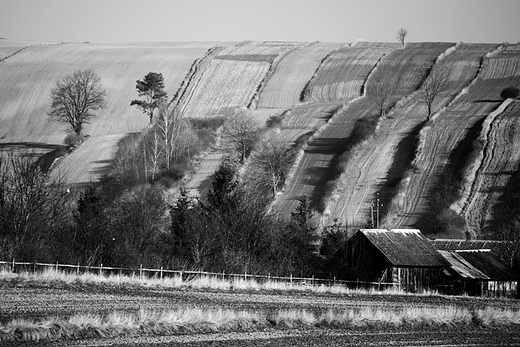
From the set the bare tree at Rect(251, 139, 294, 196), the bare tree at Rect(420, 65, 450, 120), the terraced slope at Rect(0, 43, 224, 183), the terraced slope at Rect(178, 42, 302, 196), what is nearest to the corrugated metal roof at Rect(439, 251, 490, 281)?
the bare tree at Rect(251, 139, 294, 196)

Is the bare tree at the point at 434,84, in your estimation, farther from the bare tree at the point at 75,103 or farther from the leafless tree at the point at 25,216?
the leafless tree at the point at 25,216

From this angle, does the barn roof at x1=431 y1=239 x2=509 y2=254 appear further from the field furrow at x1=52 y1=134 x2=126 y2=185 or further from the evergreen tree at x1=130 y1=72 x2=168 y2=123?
the evergreen tree at x1=130 y1=72 x2=168 y2=123

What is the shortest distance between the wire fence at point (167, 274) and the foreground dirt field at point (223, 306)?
4849 mm

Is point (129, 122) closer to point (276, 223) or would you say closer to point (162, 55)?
point (162, 55)

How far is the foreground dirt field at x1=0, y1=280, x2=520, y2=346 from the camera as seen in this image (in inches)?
869

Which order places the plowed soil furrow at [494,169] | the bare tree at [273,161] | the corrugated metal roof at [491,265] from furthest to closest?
the bare tree at [273,161] → the plowed soil furrow at [494,169] → the corrugated metal roof at [491,265]

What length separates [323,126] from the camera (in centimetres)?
8675

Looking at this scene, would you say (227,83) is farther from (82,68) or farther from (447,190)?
(447,190)

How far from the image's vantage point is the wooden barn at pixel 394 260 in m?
52.6

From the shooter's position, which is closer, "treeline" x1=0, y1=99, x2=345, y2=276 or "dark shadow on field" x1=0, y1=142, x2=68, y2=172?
"treeline" x1=0, y1=99, x2=345, y2=276

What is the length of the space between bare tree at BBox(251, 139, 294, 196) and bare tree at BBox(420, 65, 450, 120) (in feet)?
56.8

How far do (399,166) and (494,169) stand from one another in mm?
8181

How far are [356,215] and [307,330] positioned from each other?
41.6m

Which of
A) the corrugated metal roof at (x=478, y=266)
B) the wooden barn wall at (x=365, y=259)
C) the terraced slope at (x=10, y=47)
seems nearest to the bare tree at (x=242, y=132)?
the wooden barn wall at (x=365, y=259)
